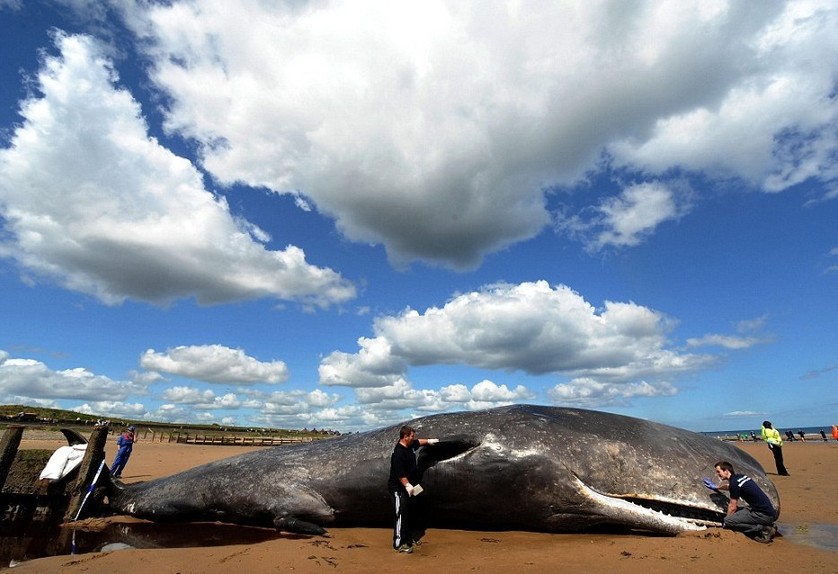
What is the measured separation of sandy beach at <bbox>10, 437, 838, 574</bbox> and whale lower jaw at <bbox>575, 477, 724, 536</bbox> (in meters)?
0.17

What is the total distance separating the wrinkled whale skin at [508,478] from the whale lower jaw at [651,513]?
0.5 inches

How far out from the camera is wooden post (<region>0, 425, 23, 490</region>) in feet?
27.7

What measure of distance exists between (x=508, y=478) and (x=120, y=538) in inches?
235

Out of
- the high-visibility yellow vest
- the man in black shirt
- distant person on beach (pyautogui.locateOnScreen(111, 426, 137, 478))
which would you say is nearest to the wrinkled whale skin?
the man in black shirt

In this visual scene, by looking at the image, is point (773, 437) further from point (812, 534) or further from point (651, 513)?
point (651, 513)

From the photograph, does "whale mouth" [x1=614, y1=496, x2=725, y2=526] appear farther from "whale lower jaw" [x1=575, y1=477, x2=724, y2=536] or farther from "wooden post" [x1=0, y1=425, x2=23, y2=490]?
"wooden post" [x1=0, y1=425, x2=23, y2=490]

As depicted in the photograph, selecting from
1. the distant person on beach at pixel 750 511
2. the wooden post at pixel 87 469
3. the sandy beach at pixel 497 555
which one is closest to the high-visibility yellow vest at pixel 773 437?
the sandy beach at pixel 497 555

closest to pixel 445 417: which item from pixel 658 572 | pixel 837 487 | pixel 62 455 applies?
pixel 658 572

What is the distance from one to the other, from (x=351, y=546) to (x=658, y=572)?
144 inches

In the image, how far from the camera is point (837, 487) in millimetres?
10984

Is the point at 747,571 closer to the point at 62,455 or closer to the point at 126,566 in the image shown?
the point at 126,566

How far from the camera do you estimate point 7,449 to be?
8508 mm

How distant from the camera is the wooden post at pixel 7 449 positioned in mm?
8453

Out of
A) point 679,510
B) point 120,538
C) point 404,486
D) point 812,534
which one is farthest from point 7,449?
point 812,534
